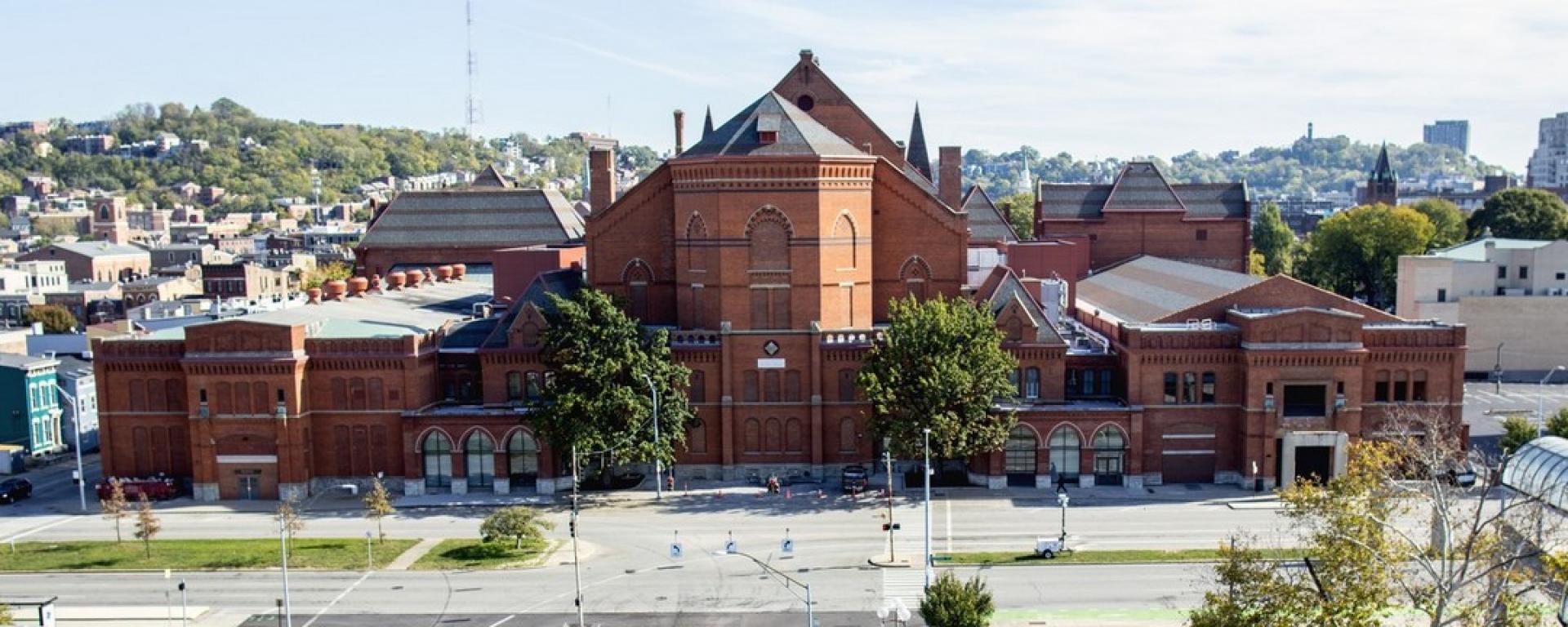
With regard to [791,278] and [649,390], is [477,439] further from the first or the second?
[791,278]

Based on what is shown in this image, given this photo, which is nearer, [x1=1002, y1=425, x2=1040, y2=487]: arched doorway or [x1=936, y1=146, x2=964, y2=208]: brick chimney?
[x1=1002, y1=425, x2=1040, y2=487]: arched doorway

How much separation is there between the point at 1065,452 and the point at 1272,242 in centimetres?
10757

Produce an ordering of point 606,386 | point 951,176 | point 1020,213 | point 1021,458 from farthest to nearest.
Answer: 1. point 1020,213
2. point 951,176
3. point 1021,458
4. point 606,386

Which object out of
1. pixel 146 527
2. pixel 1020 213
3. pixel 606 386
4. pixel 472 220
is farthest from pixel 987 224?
pixel 1020 213

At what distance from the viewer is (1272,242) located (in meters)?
163

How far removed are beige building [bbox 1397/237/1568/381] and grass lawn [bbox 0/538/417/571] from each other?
85.7 meters

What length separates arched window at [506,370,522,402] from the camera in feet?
229

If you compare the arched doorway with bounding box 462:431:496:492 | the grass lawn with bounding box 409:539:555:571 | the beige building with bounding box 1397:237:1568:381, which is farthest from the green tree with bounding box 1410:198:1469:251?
the grass lawn with bounding box 409:539:555:571

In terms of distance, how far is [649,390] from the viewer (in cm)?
6662

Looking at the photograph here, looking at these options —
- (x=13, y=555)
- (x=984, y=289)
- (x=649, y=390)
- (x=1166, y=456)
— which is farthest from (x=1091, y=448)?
(x=13, y=555)

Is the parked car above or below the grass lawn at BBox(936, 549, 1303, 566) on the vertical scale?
above

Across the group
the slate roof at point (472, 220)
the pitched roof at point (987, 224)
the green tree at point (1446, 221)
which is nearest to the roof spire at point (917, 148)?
the pitched roof at point (987, 224)

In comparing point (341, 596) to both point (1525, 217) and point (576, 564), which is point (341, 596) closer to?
point (576, 564)

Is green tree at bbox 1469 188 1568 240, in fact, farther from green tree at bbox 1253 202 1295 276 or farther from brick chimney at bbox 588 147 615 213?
brick chimney at bbox 588 147 615 213
